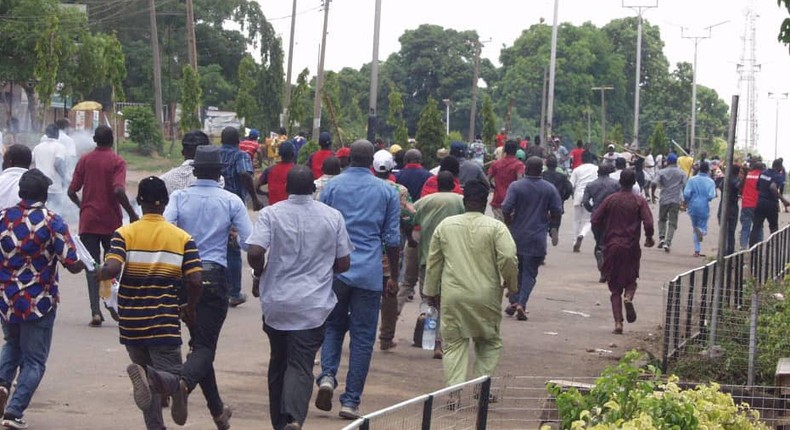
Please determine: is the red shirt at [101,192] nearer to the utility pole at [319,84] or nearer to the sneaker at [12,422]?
the sneaker at [12,422]

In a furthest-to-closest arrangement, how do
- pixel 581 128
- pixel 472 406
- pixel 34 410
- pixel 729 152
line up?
1. pixel 581 128
2. pixel 729 152
3. pixel 34 410
4. pixel 472 406

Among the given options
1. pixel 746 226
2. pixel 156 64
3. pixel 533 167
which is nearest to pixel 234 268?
pixel 533 167

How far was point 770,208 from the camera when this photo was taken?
2222 cm

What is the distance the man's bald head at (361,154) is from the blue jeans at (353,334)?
929mm

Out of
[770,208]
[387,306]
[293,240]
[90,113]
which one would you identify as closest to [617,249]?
[387,306]

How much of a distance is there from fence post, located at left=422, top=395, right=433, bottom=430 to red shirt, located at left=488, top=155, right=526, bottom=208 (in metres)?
12.8

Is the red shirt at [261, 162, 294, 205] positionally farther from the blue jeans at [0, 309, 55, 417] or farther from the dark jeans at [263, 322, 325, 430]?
the dark jeans at [263, 322, 325, 430]

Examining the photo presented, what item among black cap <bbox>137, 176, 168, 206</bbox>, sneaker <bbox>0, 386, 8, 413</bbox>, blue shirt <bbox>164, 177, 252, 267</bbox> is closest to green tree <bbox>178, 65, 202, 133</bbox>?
blue shirt <bbox>164, 177, 252, 267</bbox>

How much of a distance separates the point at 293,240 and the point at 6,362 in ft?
6.68

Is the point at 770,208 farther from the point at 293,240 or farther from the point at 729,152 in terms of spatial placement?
the point at 293,240

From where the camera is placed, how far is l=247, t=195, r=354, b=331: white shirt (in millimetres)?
7781

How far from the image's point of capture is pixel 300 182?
7789 millimetres

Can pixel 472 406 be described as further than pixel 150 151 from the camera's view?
No

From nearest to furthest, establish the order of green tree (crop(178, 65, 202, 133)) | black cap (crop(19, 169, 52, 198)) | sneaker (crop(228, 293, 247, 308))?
black cap (crop(19, 169, 52, 198)) → sneaker (crop(228, 293, 247, 308)) → green tree (crop(178, 65, 202, 133))
